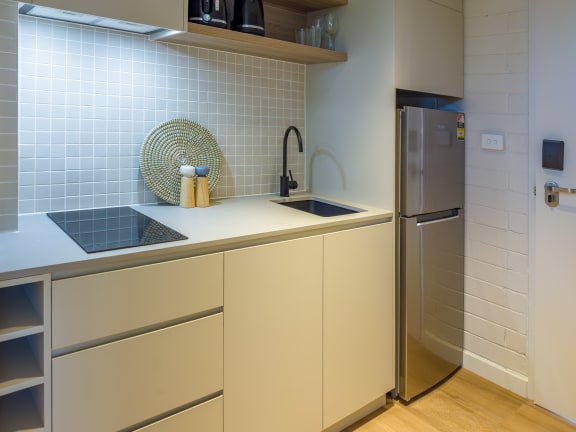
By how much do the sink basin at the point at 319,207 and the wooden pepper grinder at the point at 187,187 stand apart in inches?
17.4

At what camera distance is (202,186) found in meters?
1.94

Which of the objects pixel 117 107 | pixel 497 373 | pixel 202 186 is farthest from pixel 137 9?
pixel 497 373

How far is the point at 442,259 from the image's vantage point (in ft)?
7.34

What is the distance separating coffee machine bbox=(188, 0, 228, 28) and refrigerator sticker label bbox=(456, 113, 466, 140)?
124 cm

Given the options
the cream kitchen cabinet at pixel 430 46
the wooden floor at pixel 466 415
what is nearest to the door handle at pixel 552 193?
the cream kitchen cabinet at pixel 430 46

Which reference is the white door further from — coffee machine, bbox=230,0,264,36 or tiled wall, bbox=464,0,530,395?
coffee machine, bbox=230,0,264,36

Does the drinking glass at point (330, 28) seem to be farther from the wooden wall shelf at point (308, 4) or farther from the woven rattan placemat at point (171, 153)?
the woven rattan placemat at point (171, 153)

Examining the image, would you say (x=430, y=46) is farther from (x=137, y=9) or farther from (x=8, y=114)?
(x=8, y=114)

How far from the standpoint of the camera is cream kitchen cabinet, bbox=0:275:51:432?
1144mm

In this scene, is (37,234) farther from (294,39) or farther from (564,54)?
(564,54)

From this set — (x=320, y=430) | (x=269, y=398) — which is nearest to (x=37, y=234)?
(x=269, y=398)

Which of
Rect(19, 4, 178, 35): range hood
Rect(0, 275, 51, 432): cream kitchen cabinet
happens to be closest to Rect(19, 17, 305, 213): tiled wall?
Rect(19, 4, 178, 35): range hood

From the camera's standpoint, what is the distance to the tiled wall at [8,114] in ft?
4.79

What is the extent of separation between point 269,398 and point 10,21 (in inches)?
59.8
